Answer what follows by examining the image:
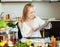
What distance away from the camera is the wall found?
4.08m

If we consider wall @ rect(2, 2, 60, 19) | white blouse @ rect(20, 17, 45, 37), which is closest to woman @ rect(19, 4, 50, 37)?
white blouse @ rect(20, 17, 45, 37)

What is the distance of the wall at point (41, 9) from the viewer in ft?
13.4

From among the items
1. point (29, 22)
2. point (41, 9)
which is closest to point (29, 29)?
point (29, 22)

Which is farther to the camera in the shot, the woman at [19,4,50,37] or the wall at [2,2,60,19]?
the wall at [2,2,60,19]

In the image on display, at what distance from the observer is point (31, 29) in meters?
2.37

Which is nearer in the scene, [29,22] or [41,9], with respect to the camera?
[29,22]

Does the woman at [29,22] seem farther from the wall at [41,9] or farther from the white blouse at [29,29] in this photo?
the wall at [41,9]

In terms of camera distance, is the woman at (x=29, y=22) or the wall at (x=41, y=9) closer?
the woman at (x=29, y=22)

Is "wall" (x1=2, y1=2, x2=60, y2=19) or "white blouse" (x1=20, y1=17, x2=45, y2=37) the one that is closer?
"white blouse" (x1=20, y1=17, x2=45, y2=37)

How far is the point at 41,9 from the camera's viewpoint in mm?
4160

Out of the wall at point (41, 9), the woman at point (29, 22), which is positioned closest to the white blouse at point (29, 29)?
the woman at point (29, 22)

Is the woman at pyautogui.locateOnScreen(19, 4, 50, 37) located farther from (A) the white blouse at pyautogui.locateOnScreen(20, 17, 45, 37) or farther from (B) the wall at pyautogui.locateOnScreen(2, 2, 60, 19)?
(B) the wall at pyautogui.locateOnScreen(2, 2, 60, 19)

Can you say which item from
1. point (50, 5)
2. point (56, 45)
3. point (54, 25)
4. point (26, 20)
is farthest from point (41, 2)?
point (56, 45)

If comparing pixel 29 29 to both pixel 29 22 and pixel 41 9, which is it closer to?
pixel 29 22
